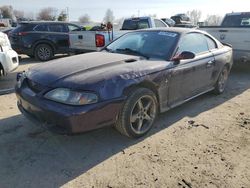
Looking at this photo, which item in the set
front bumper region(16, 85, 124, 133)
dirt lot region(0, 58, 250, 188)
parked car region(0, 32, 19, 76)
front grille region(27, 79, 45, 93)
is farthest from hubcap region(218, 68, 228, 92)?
parked car region(0, 32, 19, 76)

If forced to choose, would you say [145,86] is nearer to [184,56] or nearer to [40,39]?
[184,56]

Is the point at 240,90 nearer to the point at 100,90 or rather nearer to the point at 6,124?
the point at 100,90

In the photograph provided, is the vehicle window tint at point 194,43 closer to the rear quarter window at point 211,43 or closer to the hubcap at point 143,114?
the rear quarter window at point 211,43

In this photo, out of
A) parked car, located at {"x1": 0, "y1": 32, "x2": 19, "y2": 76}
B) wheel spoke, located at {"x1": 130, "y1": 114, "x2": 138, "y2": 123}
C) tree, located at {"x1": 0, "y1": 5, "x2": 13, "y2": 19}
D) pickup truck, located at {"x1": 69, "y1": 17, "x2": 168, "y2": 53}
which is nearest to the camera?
wheel spoke, located at {"x1": 130, "y1": 114, "x2": 138, "y2": 123}

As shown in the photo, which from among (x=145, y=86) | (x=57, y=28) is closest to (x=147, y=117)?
(x=145, y=86)

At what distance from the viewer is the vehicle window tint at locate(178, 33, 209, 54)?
15.5 feet

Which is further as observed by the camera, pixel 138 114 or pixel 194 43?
pixel 194 43

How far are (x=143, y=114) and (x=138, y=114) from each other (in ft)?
0.38

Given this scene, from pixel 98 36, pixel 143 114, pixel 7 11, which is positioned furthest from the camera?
pixel 7 11

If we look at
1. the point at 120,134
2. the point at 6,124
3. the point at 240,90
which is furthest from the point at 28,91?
the point at 240,90

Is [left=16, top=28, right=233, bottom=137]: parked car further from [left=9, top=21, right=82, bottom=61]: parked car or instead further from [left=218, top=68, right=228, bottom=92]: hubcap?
[left=9, top=21, right=82, bottom=61]: parked car

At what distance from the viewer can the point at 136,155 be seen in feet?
11.7

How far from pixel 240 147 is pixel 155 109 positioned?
1267mm

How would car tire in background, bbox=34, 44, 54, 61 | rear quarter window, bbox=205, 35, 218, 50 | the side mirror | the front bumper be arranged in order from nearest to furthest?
the front bumper → the side mirror → rear quarter window, bbox=205, 35, 218, 50 → car tire in background, bbox=34, 44, 54, 61
